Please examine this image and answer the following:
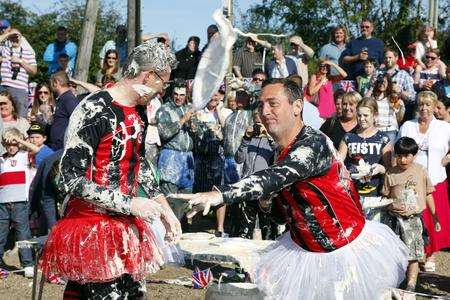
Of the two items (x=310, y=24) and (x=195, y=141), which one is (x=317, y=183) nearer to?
(x=195, y=141)

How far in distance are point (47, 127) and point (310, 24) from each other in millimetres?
15849

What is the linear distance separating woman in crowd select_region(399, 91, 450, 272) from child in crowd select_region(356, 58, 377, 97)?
81.4 inches

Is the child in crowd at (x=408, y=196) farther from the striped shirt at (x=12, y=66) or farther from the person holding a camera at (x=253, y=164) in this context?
the striped shirt at (x=12, y=66)

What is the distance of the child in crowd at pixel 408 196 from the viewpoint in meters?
8.03

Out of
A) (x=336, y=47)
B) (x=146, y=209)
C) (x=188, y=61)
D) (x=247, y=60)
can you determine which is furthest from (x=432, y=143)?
(x=146, y=209)

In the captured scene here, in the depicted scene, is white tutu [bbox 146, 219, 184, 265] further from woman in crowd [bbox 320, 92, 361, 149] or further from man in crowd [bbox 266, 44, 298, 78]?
man in crowd [bbox 266, 44, 298, 78]

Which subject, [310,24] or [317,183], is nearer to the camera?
[317,183]

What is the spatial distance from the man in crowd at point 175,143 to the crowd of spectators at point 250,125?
0.01 metres

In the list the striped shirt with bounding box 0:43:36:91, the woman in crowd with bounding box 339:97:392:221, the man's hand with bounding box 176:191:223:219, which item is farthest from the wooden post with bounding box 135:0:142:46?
the man's hand with bounding box 176:191:223:219

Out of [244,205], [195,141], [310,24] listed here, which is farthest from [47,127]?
[310,24]

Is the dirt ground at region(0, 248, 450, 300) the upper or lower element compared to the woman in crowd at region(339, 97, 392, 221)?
lower

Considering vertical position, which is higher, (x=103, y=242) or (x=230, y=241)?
(x=103, y=242)

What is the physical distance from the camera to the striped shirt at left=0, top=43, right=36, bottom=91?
11703mm

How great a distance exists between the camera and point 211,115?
10562 millimetres
